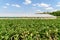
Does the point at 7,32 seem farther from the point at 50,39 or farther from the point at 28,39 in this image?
the point at 50,39

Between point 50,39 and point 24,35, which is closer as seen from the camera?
point 24,35

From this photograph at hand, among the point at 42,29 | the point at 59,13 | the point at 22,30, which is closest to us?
the point at 22,30

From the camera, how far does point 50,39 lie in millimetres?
6082

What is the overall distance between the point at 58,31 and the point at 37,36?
1036mm

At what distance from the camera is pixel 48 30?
19.9ft

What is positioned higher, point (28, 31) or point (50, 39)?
point (28, 31)

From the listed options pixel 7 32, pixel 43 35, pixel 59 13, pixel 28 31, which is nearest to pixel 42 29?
pixel 43 35

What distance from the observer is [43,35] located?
5875mm

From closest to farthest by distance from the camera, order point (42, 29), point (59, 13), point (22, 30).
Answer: point (22, 30), point (42, 29), point (59, 13)

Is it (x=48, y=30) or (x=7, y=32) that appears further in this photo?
(x=48, y=30)

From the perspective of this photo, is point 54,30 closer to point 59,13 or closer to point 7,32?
point 7,32

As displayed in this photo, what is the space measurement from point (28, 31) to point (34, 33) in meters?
0.24

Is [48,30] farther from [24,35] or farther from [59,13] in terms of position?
[59,13]

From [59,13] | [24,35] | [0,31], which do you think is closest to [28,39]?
[24,35]
